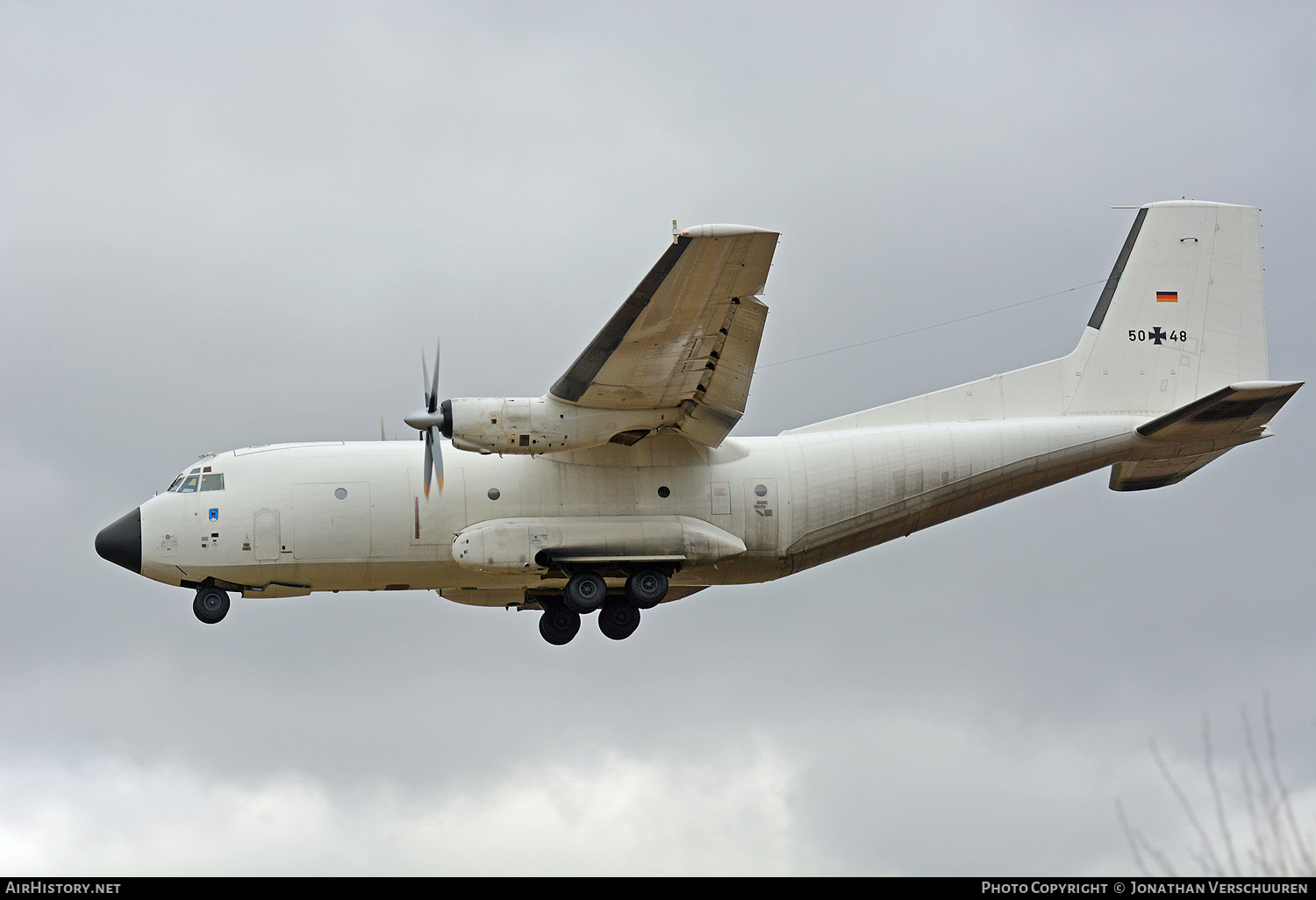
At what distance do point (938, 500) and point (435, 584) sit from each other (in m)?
9.49

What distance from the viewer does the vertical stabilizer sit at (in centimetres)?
2838

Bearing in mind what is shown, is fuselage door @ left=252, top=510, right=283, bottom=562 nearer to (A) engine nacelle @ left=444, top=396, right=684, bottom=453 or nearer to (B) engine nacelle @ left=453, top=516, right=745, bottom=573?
(B) engine nacelle @ left=453, top=516, right=745, bottom=573

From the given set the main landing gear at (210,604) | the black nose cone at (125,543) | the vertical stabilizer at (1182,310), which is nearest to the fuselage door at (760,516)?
the vertical stabilizer at (1182,310)

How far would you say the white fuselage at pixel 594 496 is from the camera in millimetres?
25297

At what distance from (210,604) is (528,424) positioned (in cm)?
694

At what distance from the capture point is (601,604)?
25.9 metres

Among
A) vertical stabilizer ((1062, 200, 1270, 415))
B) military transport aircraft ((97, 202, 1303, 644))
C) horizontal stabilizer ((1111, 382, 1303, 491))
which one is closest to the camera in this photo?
military transport aircraft ((97, 202, 1303, 644))

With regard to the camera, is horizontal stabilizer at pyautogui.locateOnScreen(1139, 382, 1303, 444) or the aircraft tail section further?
the aircraft tail section

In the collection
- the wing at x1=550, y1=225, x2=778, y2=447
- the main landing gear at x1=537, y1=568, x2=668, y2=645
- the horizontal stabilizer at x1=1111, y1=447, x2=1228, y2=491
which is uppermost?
the wing at x1=550, y1=225, x2=778, y2=447

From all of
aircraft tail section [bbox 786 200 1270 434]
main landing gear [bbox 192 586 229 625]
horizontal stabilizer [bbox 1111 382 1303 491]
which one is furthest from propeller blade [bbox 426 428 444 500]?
horizontal stabilizer [bbox 1111 382 1303 491]

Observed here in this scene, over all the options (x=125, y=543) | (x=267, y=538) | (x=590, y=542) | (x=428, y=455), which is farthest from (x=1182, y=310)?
(x=125, y=543)

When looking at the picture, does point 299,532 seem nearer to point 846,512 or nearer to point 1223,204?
point 846,512

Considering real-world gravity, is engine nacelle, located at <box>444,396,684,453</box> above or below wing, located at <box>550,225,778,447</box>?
below

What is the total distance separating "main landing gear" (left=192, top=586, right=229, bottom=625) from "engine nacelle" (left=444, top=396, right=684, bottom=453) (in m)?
5.73
